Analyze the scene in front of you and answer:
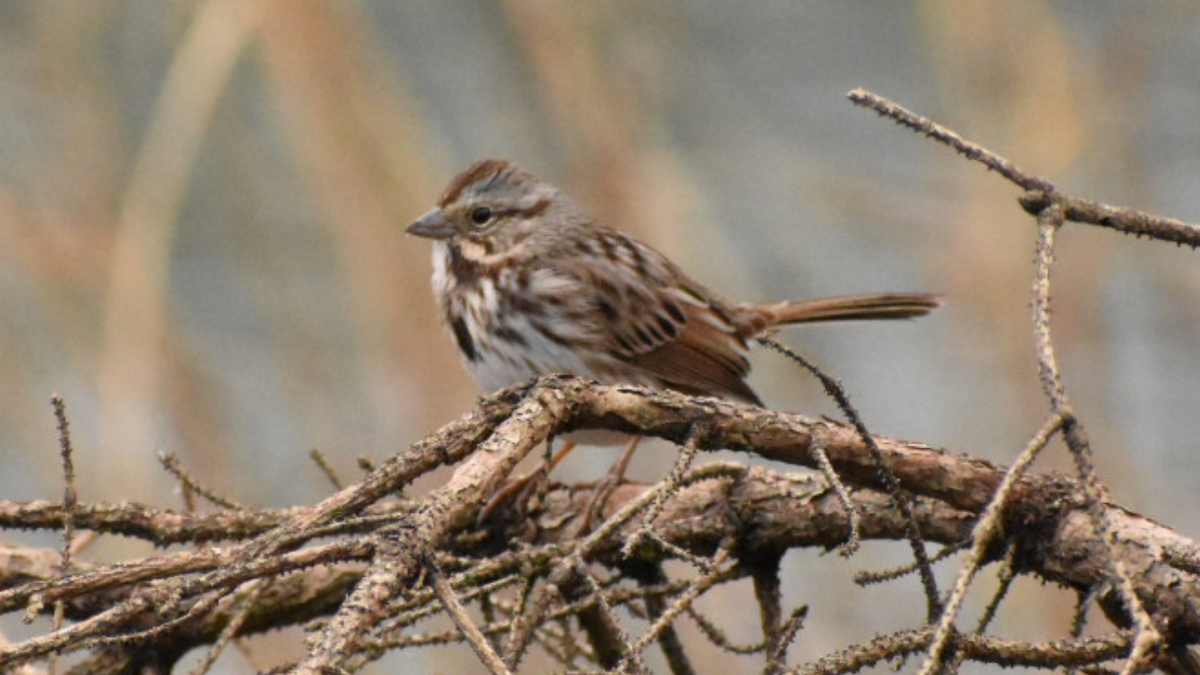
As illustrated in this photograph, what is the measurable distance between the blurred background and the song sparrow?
302 millimetres

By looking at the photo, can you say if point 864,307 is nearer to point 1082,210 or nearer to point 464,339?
point 464,339

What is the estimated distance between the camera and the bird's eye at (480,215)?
3789 millimetres

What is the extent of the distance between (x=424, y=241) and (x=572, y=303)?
1.19 metres

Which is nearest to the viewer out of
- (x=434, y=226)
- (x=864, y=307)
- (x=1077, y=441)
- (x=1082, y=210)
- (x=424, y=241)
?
(x=1077, y=441)

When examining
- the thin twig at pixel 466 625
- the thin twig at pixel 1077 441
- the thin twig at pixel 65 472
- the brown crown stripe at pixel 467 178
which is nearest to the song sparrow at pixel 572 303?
the brown crown stripe at pixel 467 178

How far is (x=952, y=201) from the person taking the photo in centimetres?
468

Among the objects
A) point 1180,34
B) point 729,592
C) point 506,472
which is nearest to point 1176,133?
point 1180,34

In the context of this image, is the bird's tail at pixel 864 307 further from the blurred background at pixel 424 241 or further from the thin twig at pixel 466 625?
the thin twig at pixel 466 625

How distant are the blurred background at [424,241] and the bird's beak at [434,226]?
0.42m

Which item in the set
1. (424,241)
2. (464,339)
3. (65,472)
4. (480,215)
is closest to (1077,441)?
(65,472)

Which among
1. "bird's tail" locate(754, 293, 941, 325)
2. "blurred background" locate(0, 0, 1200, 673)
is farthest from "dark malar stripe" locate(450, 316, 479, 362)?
"bird's tail" locate(754, 293, 941, 325)

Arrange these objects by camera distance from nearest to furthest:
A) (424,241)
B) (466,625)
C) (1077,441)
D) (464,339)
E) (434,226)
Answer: (466,625) < (1077,441) < (464,339) < (434,226) < (424,241)

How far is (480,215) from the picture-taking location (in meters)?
3.80

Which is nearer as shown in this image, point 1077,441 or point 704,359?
point 1077,441
